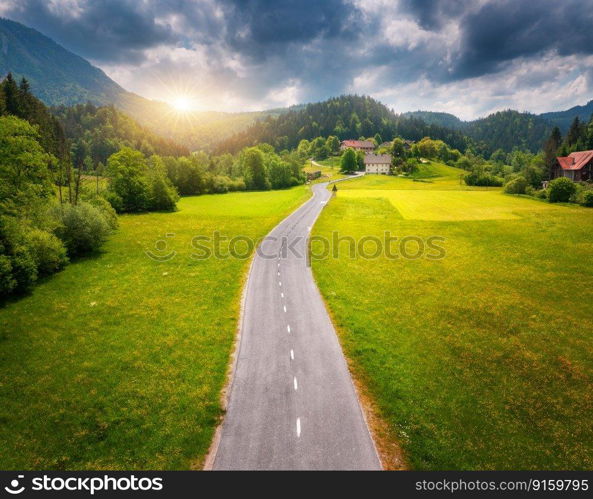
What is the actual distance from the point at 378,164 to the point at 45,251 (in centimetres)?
14805

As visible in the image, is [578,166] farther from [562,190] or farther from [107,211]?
[107,211]

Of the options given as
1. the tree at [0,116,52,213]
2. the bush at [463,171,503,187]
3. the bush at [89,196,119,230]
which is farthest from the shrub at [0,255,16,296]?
the bush at [463,171,503,187]

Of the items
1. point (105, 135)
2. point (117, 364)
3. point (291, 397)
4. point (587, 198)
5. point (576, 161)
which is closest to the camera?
point (291, 397)

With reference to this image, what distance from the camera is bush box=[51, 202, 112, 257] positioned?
1481 inches

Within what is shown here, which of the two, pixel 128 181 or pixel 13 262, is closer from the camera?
pixel 13 262

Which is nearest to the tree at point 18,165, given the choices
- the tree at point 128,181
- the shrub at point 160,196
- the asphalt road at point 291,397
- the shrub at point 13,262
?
the shrub at point 13,262

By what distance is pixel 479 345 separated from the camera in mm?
20188

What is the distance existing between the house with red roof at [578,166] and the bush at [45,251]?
13093cm

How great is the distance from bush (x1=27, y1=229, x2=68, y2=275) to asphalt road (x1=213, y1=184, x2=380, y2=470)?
21788 millimetres

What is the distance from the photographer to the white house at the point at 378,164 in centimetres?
15525

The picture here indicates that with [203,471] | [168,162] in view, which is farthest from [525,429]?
[168,162]
